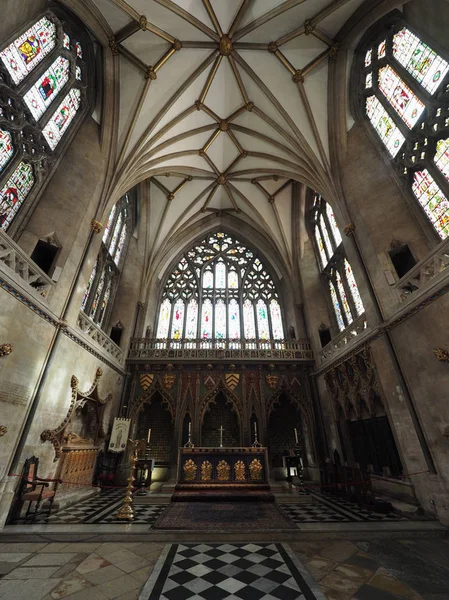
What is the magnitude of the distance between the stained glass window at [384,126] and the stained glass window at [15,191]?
37.6 ft

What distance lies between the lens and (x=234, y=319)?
1625 cm

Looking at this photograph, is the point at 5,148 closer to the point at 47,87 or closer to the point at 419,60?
the point at 47,87

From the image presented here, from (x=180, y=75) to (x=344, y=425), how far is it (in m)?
15.7

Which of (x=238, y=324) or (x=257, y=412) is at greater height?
(x=238, y=324)

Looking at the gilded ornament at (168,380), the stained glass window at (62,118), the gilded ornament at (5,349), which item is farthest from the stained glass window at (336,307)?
the stained glass window at (62,118)

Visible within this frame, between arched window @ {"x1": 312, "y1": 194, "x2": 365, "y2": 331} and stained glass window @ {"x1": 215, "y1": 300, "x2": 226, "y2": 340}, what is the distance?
20.0 feet

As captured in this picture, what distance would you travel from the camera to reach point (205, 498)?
25.1ft

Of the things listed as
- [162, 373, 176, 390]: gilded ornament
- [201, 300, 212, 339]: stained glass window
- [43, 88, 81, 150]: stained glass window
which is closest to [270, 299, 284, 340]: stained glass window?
[201, 300, 212, 339]: stained glass window

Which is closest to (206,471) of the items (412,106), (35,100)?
Answer: (35,100)

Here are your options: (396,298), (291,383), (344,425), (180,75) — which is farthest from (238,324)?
(180,75)

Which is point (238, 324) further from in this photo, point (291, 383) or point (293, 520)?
point (293, 520)

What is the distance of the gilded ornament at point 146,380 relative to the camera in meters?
13.1

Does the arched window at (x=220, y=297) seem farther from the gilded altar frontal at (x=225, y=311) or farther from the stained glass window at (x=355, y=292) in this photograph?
the stained glass window at (x=355, y=292)

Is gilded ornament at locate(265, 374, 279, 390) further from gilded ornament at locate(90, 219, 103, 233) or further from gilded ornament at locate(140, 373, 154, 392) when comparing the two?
gilded ornament at locate(90, 219, 103, 233)
